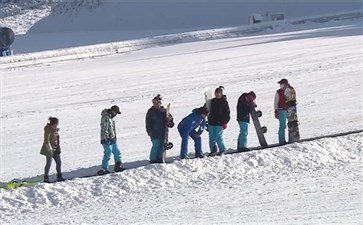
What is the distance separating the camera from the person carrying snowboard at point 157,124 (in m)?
13.2

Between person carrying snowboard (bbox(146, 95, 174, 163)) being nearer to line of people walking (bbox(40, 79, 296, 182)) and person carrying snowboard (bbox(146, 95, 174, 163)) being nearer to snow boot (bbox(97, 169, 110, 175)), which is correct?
line of people walking (bbox(40, 79, 296, 182))

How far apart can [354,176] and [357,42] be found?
777 inches

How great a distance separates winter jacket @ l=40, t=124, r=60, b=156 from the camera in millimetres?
13133

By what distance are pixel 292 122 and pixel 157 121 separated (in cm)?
238

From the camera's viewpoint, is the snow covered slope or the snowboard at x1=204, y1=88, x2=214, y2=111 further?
the snow covered slope

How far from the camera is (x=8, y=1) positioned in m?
56.3

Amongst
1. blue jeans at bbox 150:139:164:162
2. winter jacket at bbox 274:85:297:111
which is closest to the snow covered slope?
blue jeans at bbox 150:139:164:162

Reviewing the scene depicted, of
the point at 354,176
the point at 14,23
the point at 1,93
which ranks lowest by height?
the point at 354,176

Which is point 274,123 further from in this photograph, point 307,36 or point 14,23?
point 14,23

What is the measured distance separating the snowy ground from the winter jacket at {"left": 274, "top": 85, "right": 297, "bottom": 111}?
28.2 inches

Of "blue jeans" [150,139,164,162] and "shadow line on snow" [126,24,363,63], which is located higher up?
"shadow line on snow" [126,24,363,63]

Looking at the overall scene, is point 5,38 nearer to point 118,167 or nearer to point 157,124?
point 118,167

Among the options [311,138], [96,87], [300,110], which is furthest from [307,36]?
[311,138]

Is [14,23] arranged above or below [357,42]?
above
